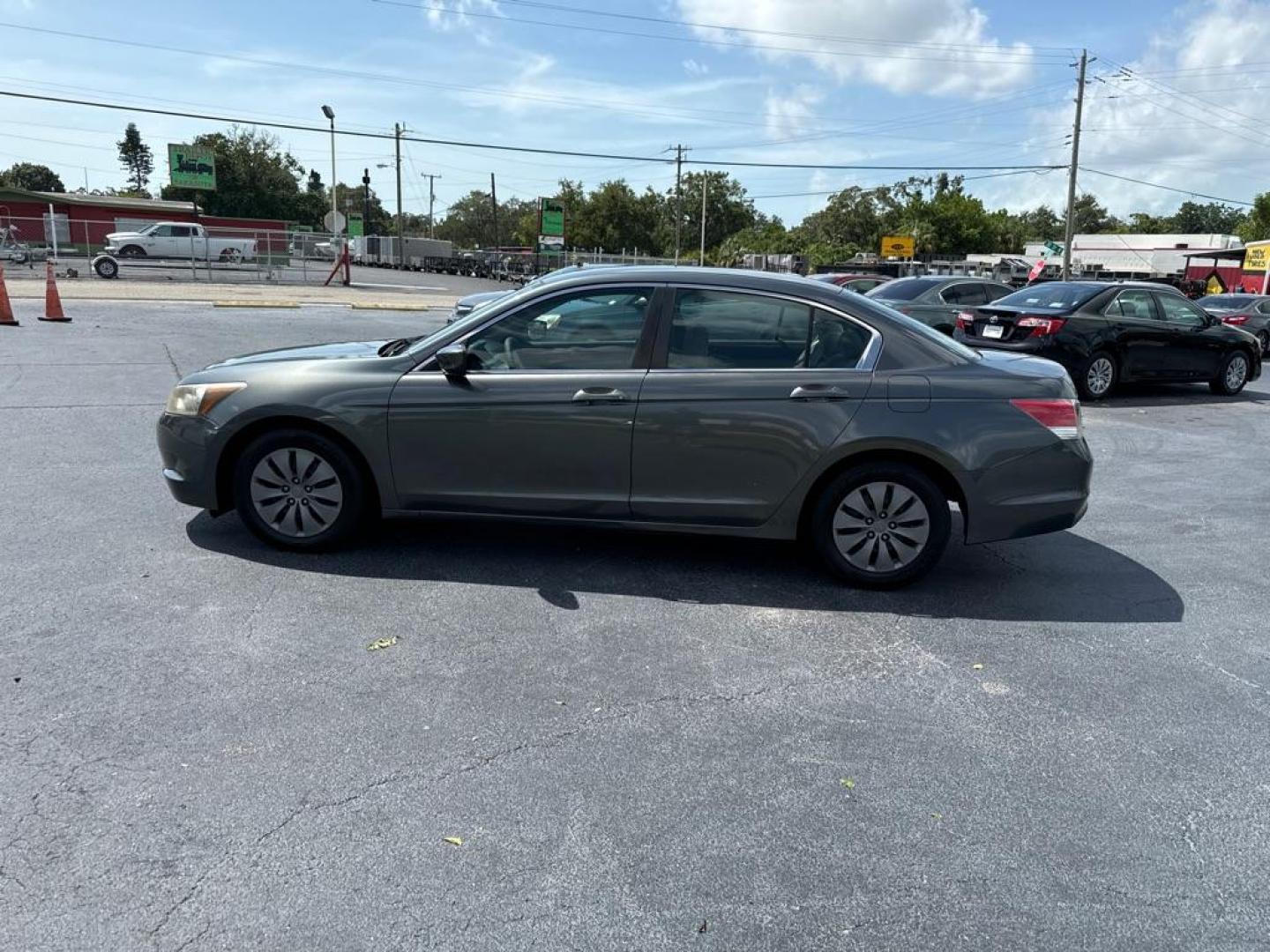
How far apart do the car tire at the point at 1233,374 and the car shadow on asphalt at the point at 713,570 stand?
944cm

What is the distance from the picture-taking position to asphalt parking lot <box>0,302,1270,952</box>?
2582 mm

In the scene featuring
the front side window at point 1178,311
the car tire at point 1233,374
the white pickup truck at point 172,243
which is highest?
the white pickup truck at point 172,243

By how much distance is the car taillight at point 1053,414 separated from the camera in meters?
4.86

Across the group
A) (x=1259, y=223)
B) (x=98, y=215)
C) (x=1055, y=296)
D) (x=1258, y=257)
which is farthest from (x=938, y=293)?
(x=1259, y=223)

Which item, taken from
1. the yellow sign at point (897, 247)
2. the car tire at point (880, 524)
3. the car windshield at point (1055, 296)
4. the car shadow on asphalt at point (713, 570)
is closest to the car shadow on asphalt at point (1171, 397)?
the car windshield at point (1055, 296)

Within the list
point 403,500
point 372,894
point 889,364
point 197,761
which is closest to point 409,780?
point 372,894

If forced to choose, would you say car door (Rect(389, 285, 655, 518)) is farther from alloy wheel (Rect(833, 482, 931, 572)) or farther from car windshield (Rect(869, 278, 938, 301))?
car windshield (Rect(869, 278, 938, 301))

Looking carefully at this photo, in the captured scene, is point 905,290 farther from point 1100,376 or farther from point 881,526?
point 881,526

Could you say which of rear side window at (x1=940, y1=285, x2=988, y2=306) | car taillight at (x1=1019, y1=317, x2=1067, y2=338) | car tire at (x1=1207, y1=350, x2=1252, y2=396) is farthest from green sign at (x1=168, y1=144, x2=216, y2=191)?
car tire at (x1=1207, y1=350, x2=1252, y2=396)

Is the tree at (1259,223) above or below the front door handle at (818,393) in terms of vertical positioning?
above

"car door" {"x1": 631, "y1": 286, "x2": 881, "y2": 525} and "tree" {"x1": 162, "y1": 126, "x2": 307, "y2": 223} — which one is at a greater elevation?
"tree" {"x1": 162, "y1": 126, "x2": 307, "y2": 223}

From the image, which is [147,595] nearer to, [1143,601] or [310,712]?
[310,712]

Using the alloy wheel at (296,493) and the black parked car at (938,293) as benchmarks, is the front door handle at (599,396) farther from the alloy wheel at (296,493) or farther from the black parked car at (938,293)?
the black parked car at (938,293)

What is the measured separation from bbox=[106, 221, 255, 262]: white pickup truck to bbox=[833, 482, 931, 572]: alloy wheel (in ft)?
134
